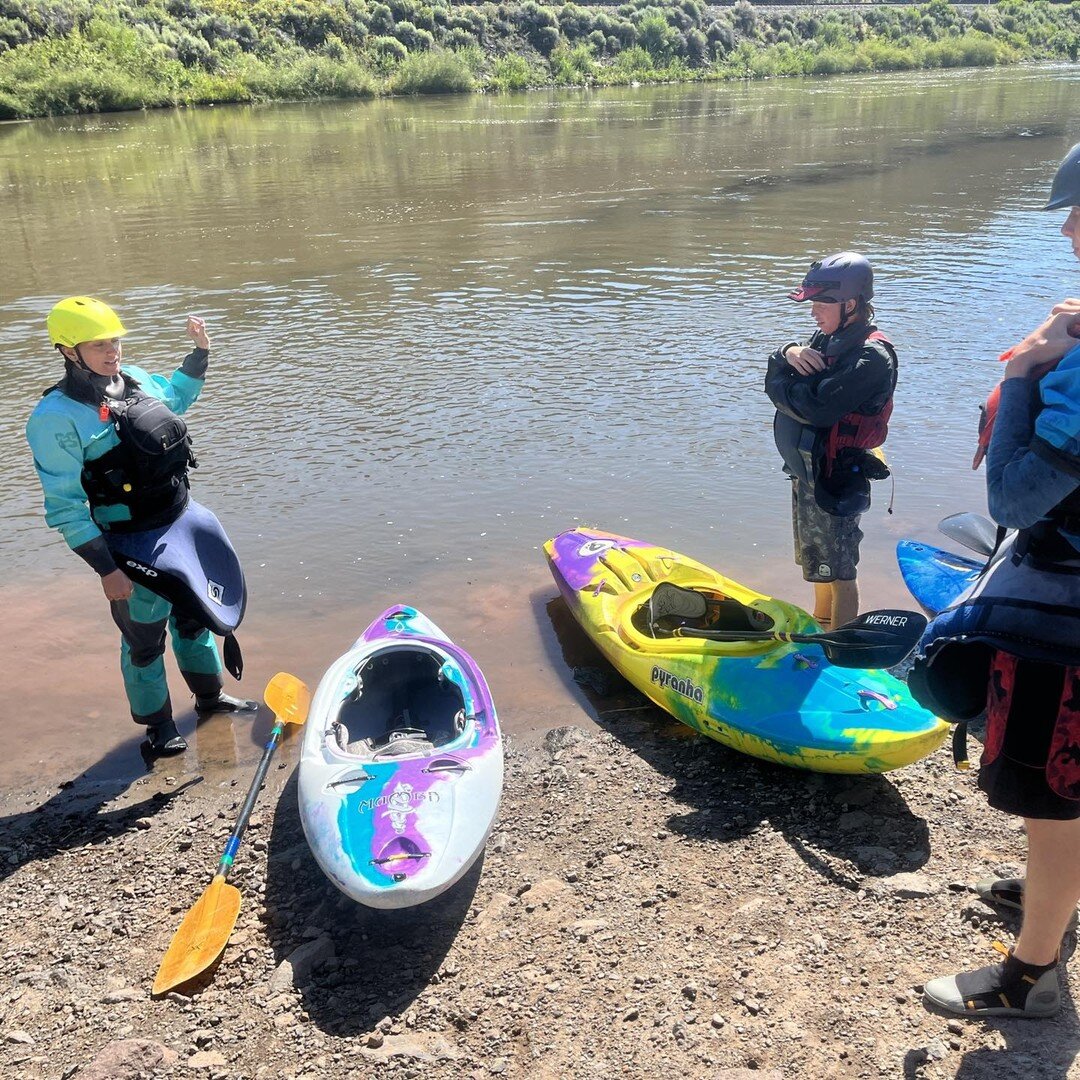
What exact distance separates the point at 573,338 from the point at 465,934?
7519 mm

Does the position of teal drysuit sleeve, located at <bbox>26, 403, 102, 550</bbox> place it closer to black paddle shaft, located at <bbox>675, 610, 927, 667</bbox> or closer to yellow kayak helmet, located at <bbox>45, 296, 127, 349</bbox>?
yellow kayak helmet, located at <bbox>45, 296, 127, 349</bbox>

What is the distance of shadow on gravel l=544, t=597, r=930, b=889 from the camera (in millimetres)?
3395

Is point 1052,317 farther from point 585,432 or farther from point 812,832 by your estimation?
point 585,432

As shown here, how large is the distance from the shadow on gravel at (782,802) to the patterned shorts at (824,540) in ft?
2.98

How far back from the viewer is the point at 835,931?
9.99 feet

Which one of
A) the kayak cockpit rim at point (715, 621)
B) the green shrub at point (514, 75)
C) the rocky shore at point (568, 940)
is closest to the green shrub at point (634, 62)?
the green shrub at point (514, 75)

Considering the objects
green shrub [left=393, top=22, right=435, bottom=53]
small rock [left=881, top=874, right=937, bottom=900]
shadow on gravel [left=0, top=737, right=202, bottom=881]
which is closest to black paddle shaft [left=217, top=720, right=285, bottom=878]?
shadow on gravel [left=0, top=737, right=202, bottom=881]

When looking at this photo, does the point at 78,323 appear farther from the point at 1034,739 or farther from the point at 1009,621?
the point at 1034,739

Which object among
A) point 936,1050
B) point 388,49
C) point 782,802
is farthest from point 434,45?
point 936,1050

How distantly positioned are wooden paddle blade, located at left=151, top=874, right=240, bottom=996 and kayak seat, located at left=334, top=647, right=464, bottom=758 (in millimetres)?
836

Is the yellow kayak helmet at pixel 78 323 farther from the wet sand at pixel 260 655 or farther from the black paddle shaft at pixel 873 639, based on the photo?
the black paddle shaft at pixel 873 639

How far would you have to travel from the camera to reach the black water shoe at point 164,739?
4.36 m

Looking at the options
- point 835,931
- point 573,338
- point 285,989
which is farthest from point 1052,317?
point 573,338

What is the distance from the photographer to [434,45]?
1767 inches
